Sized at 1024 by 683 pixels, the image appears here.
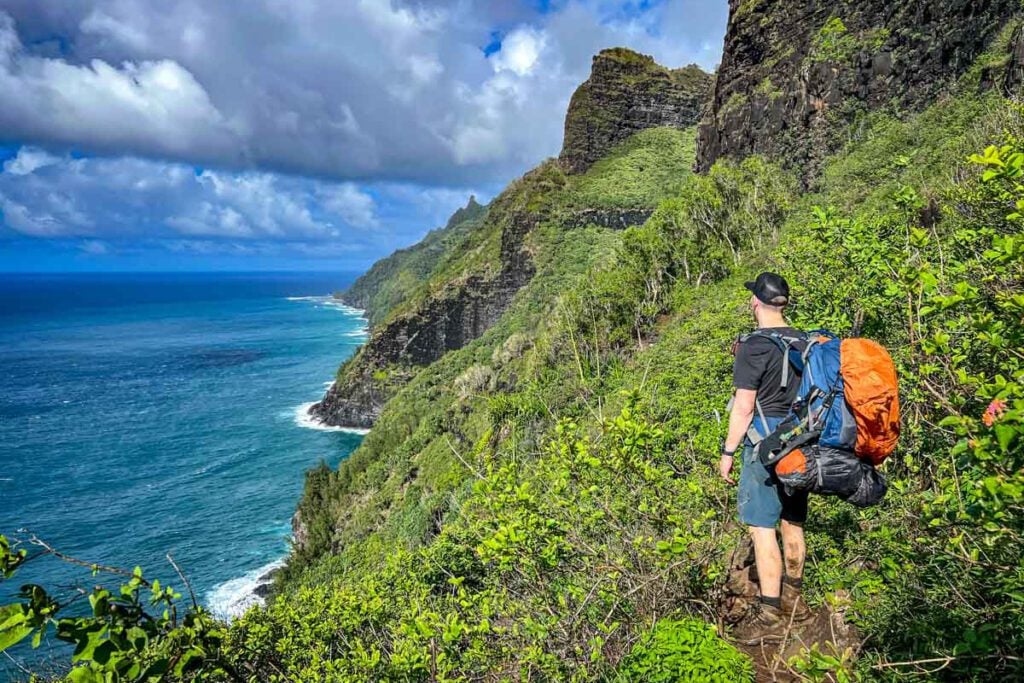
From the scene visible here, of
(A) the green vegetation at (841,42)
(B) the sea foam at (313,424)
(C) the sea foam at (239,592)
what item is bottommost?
(C) the sea foam at (239,592)

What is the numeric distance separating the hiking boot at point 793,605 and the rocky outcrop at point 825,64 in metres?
33.9

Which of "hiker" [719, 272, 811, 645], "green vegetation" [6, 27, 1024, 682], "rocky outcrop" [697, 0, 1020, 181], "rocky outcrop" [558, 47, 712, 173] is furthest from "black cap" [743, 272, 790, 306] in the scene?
"rocky outcrop" [558, 47, 712, 173]

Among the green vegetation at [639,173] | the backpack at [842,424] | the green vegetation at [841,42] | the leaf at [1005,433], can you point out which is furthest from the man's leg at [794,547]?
the green vegetation at [639,173]

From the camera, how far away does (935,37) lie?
2997 cm

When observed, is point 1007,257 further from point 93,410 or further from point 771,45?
point 93,410

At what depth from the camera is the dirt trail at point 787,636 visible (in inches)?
173

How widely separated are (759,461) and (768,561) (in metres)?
0.91

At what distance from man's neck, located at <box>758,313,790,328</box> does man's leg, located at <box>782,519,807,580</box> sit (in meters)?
1.72

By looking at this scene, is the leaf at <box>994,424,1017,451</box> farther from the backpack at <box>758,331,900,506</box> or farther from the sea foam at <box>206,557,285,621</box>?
the sea foam at <box>206,557,285,621</box>

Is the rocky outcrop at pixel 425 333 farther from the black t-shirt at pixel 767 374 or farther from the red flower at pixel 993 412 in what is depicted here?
the red flower at pixel 993 412

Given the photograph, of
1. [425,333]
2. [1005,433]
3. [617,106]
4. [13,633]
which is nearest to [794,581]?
[1005,433]

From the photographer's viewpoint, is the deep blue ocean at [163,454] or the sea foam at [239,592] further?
the deep blue ocean at [163,454]

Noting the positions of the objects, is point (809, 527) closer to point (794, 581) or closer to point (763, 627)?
point (794, 581)

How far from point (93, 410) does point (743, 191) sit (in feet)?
294
